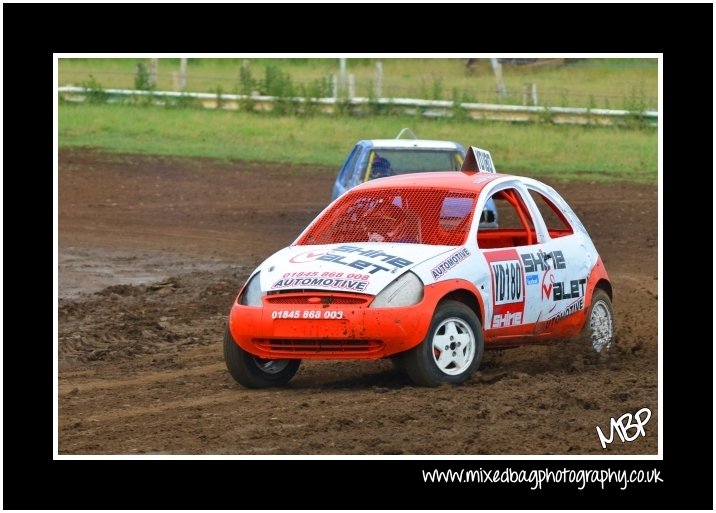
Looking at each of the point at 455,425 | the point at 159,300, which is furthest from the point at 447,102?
the point at 455,425

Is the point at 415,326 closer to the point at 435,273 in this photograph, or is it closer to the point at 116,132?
the point at 435,273

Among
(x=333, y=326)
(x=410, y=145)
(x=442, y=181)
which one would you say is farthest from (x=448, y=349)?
(x=410, y=145)

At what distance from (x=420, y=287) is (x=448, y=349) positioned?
495 millimetres

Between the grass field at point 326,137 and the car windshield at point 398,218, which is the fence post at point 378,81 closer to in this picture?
the grass field at point 326,137

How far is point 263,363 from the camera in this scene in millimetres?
10859

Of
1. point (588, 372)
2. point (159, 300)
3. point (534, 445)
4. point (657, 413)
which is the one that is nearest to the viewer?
point (534, 445)

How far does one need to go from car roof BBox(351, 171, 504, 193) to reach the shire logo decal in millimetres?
696

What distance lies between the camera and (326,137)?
30812 millimetres

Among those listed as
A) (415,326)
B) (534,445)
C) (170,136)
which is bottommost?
(534,445)

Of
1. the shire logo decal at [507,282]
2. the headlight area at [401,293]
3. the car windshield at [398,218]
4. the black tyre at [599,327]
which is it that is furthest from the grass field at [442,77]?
the headlight area at [401,293]

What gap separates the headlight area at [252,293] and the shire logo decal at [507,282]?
1.73 metres

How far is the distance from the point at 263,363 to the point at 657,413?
294 centimetres

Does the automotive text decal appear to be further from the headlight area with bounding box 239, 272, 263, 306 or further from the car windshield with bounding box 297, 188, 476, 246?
the headlight area with bounding box 239, 272, 263, 306

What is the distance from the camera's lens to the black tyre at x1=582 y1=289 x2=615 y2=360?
1196 centimetres
